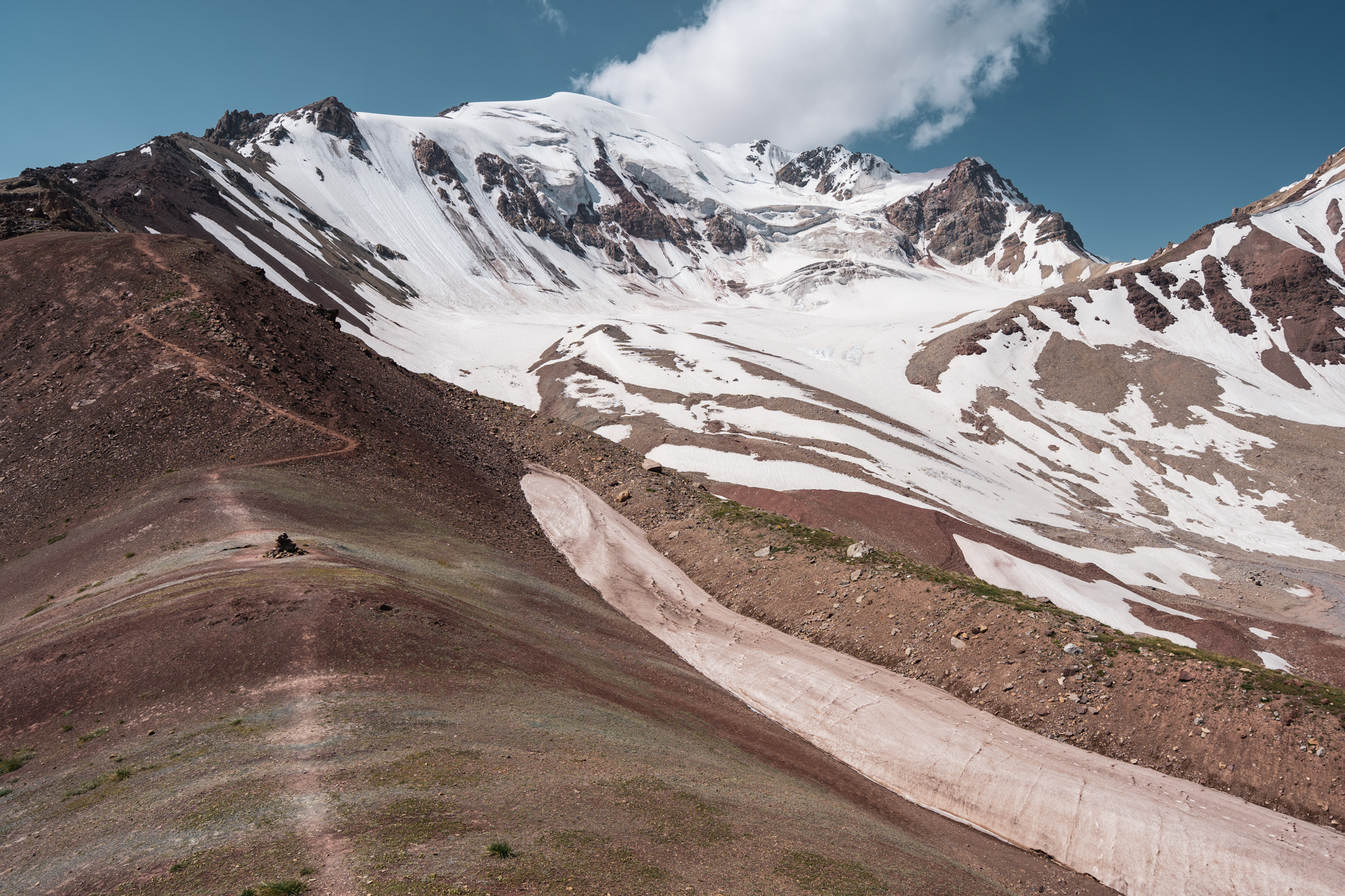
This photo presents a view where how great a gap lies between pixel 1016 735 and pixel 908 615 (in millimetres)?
6215

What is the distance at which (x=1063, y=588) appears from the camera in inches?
1706

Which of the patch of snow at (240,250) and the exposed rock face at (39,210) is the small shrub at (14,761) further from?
the patch of snow at (240,250)

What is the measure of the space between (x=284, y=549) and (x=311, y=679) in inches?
285

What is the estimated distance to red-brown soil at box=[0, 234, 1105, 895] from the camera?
9789 millimetres

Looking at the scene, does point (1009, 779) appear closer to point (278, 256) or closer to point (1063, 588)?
point (1063, 588)

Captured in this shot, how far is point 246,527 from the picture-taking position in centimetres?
2222

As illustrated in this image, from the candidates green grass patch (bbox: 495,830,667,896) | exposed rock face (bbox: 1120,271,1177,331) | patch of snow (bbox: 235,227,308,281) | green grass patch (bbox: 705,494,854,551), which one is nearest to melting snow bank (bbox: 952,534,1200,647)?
green grass patch (bbox: 705,494,854,551)

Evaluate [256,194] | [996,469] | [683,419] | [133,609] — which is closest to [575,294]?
[256,194]

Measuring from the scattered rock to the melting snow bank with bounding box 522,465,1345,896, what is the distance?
43.9 feet

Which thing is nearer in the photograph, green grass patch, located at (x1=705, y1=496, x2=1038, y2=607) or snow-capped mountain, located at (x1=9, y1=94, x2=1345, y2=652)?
green grass patch, located at (x1=705, y1=496, x2=1038, y2=607)

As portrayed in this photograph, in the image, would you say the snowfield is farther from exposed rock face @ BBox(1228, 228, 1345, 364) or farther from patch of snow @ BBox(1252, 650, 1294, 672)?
patch of snow @ BBox(1252, 650, 1294, 672)

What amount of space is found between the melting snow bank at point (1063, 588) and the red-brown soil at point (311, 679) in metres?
29.5

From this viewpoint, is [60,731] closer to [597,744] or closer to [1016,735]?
[597,744]

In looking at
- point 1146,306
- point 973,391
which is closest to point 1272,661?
point 973,391
